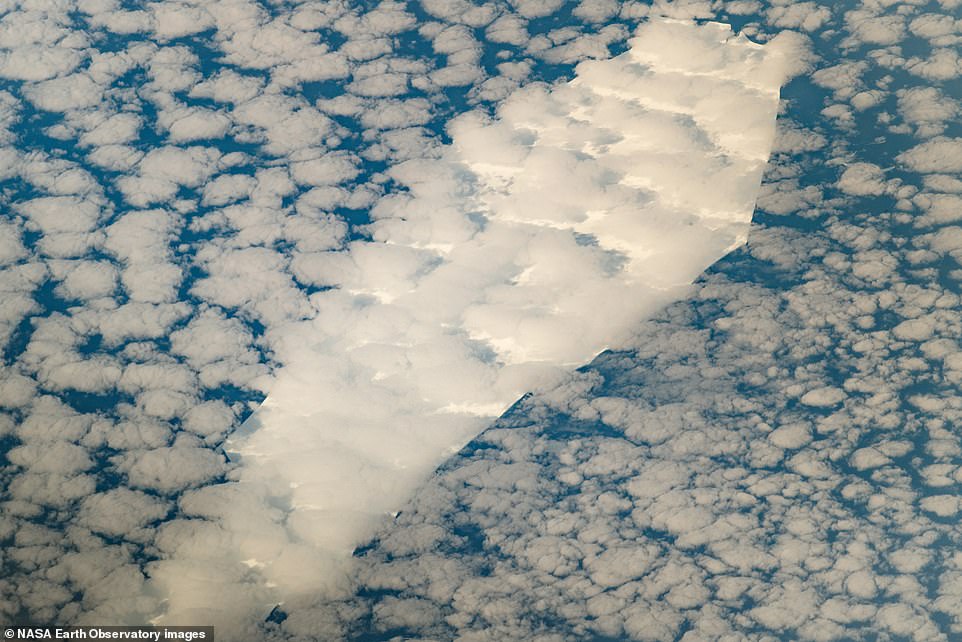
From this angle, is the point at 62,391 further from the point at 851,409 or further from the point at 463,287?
the point at 851,409

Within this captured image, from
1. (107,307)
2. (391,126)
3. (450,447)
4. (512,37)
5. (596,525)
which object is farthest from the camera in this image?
(512,37)

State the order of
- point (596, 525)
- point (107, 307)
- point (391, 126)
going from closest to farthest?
point (596, 525) < point (107, 307) < point (391, 126)

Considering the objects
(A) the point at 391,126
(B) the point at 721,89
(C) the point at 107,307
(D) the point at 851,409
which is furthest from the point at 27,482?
(B) the point at 721,89

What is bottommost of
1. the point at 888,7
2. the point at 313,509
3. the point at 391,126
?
the point at 313,509

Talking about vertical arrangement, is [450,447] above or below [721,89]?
below

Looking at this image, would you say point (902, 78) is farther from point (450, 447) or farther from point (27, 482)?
point (27, 482)

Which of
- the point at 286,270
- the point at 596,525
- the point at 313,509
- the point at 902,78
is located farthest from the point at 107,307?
the point at 902,78

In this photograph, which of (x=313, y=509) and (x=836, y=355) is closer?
(x=313, y=509)
